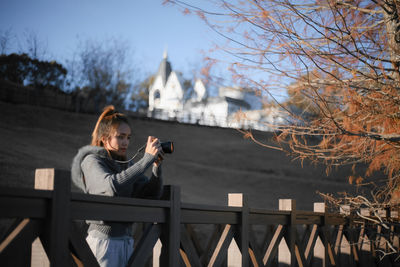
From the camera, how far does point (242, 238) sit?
128 inches

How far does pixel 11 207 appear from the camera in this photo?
67.9 inches

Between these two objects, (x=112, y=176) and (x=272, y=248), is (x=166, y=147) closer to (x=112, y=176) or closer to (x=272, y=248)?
(x=112, y=176)

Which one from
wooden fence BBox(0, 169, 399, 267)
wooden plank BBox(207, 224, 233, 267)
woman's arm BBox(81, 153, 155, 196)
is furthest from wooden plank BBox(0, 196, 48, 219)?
wooden plank BBox(207, 224, 233, 267)

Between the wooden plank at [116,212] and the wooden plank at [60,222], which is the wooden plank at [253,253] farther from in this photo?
the wooden plank at [60,222]

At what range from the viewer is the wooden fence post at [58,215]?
1.87 m

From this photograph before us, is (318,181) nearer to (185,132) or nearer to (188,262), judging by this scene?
(185,132)

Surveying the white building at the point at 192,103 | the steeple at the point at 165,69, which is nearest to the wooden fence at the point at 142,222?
the white building at the point at 192,103

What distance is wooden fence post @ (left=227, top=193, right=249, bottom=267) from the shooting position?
3252 millimetres

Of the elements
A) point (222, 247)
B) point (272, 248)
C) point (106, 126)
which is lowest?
point (272, 248)

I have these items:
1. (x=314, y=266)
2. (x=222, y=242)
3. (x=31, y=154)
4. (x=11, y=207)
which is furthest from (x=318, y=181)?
(x=11, y=207)

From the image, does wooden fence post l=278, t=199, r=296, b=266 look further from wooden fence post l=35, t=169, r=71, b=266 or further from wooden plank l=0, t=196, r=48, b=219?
wooden plank l=0, t=196, r=48, b=219

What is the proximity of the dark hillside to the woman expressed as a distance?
1159 centimetres

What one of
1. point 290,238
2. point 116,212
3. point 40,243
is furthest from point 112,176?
point 290,238

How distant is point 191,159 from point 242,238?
23285 mm
